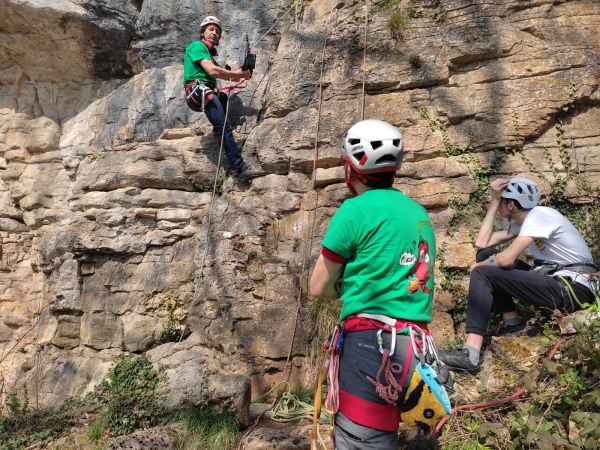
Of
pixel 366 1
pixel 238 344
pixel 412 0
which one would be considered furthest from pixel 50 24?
pixel 238 344

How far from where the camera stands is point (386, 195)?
2271 mm

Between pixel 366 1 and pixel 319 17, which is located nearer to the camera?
pixel 366 1

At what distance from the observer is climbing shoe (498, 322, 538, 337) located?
13.2ft

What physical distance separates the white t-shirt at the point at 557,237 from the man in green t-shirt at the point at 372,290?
1894mm

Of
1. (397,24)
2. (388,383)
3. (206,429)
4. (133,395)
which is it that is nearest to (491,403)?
(388,383)

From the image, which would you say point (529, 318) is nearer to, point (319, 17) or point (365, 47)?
point (365, 47)

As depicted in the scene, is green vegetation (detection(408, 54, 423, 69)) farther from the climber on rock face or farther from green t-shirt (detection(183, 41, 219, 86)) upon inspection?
green t-shirt (detection(183, 41, 219, 86))

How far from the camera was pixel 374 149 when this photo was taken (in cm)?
230

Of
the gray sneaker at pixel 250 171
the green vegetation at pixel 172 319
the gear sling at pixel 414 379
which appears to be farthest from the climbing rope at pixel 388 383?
the gray sneaker at pixel 250 171

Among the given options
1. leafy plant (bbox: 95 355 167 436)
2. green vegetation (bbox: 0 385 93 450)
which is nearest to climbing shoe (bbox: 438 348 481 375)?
leafy plant (bbox: 95 355 167 436)

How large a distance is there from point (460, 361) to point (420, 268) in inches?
75.9

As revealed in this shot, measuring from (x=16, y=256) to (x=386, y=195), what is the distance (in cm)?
681

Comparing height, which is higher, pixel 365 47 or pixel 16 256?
pixel 365 47

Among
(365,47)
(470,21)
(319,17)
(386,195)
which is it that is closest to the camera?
(386,195)
